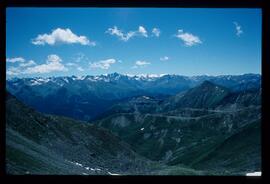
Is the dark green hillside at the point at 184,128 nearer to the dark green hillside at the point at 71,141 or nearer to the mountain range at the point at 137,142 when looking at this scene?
the mountain range at the point at 137,142

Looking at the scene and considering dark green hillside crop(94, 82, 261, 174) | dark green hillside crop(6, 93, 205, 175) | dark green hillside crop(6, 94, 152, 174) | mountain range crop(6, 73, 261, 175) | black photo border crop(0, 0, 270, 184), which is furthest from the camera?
dark green hillside crop(94, 82, 261, 174)

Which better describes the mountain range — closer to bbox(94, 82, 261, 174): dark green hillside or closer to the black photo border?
bbox(94, 82, 261, 174): dark green hillside

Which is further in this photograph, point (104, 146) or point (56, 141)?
point (104, 146)

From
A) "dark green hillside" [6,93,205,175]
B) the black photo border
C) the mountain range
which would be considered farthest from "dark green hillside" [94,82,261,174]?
the black photo border
